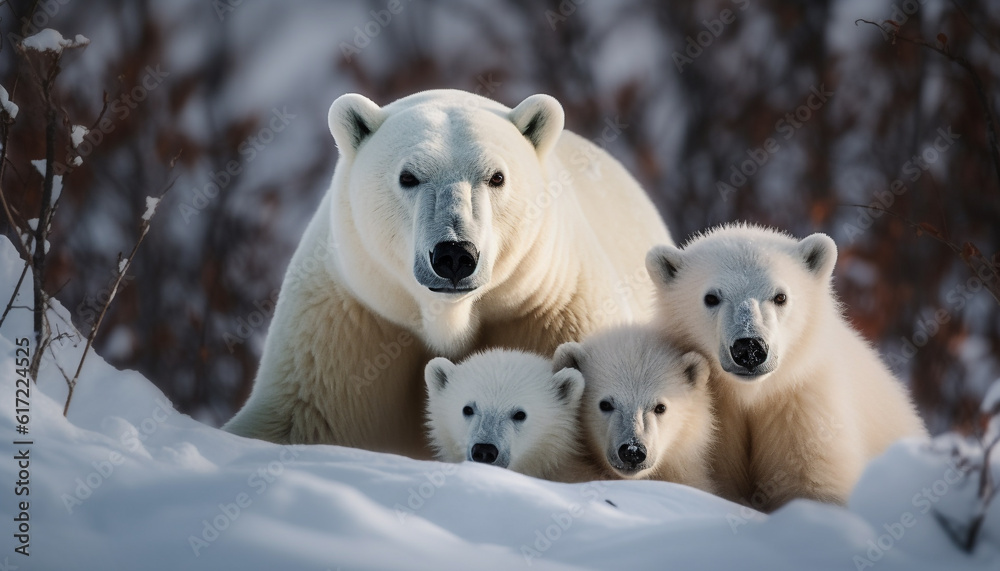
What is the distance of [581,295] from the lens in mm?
4773

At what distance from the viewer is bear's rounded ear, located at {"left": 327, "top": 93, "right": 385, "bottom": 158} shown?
4.37 m

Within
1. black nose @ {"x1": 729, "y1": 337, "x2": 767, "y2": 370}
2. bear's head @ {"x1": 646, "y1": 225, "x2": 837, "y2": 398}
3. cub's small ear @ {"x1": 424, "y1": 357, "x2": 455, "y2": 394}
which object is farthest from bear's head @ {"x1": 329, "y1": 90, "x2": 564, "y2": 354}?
black nose @ {"x1": 729, "y1": 337, "x2": 767, "y2": 370}

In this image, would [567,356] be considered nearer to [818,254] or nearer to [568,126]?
[818,254]

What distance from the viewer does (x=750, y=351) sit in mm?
3828

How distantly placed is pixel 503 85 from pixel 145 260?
3855 millimetres

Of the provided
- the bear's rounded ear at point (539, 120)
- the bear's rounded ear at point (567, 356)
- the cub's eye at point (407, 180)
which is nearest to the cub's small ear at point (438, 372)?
the bear's rounded ear at point (567, 356)

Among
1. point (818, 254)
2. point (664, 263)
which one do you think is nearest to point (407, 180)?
point (664, 263)

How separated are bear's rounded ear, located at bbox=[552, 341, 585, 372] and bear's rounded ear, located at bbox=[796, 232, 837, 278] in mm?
931

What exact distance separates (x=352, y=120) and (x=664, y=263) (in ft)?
4.44

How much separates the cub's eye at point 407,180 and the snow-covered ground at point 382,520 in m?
1.27

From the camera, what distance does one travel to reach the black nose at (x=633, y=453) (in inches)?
154

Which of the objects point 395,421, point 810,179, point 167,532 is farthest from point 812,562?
point 810,179

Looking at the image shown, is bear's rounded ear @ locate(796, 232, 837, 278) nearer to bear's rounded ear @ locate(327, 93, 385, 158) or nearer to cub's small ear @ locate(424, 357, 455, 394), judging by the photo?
cub's small ear @ locate(424, 357, 455, 394)

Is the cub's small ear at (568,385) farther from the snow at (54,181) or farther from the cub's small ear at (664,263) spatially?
the snow at (54,181)
